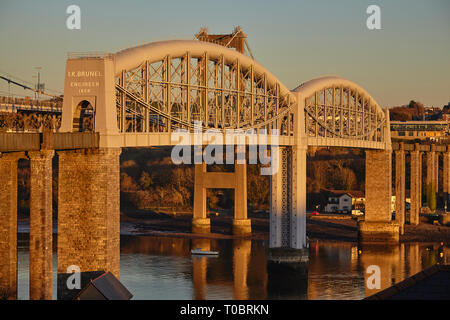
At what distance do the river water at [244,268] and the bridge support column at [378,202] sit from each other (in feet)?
9.86

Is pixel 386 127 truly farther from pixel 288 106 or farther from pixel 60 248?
pixel 60 248

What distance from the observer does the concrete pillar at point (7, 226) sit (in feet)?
137

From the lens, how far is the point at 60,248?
47781 mm

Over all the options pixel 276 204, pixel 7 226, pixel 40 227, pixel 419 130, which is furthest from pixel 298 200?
pixel 419 130

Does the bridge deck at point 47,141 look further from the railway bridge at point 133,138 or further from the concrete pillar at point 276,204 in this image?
the concrete pillar at point 276,204

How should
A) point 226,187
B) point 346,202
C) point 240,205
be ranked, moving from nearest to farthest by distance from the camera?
1. point 240,205
2. point 226,187
3. point 346,202

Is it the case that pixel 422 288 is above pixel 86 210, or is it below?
below

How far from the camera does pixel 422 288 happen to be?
1201 inches

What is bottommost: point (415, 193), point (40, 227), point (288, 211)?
point (288, 211)

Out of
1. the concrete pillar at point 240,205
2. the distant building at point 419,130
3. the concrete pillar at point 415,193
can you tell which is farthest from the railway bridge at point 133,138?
the distant building at point 419,130

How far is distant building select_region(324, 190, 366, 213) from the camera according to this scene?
12006 cm

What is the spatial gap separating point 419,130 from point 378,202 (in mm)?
84670

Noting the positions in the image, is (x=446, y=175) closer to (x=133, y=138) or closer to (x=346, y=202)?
(x=346, y=202)

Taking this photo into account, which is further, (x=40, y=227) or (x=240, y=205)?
(x=240, y=205)
